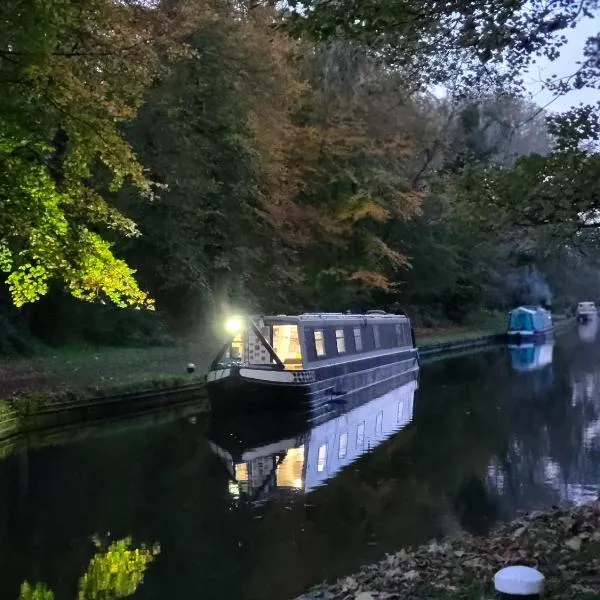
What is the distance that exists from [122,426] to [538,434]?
8.27 meters

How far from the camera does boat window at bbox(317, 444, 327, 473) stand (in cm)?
1276

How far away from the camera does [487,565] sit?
619 centimetres

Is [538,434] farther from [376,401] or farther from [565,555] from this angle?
[565,555]

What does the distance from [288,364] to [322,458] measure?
422cm

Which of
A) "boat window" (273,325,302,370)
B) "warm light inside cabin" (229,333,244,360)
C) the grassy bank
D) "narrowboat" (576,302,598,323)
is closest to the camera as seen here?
the grassy bank

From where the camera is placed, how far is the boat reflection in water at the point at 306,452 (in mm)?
11570

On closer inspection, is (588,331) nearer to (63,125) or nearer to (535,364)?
(535,364)

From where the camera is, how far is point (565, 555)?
19.8ft

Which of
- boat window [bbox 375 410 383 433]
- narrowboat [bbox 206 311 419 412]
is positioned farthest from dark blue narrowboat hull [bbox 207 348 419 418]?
boat window [bbox 375 410 383 433]

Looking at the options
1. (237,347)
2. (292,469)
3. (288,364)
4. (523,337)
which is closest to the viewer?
(292,469)

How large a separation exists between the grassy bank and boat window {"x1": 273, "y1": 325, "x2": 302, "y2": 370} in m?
9.91

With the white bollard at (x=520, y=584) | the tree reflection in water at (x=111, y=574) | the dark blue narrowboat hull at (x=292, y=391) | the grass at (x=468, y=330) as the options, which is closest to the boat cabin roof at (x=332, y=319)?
the dark blue narrowboat hull at (x=292, y=391)

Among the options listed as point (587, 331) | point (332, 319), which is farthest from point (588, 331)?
point (332, 319)

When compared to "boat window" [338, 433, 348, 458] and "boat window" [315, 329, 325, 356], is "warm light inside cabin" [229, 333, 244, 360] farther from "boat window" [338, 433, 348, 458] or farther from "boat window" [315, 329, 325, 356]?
"boat window" [338, 433, 348, 458]
